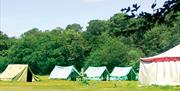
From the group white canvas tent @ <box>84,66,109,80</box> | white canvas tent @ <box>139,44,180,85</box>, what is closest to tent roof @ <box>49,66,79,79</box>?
white canvas tent @ <box>84,66,109,80</box>

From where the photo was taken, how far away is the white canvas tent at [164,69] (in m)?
25.6

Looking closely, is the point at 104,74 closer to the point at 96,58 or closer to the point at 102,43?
the point at 96,58

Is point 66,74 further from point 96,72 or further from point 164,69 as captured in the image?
point 164,69

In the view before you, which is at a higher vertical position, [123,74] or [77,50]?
[77,50]

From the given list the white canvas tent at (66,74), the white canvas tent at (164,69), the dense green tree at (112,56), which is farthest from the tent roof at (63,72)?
the dense green tree at (112,56)

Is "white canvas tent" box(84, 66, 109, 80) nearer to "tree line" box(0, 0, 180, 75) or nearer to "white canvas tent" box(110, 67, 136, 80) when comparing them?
"white canvas tent" box(110, 67, 136, 80)

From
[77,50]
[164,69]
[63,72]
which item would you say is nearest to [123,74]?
[63,72]

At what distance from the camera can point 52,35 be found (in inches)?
3415

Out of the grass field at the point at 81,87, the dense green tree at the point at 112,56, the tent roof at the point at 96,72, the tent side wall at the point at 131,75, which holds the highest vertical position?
the dense green tree at the point at 112,56

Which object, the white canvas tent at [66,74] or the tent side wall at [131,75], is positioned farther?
the tent side wall at [131,75]

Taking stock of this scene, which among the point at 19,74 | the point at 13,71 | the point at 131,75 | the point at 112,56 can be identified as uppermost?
the point at 112,56

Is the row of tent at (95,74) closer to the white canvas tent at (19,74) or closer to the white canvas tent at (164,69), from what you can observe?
the white canvas tent at (19,74)

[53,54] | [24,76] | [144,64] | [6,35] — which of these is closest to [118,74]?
[24,76]

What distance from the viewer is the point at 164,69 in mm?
26125
